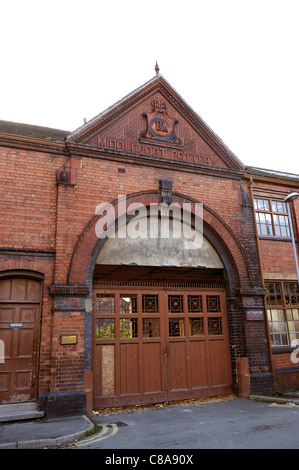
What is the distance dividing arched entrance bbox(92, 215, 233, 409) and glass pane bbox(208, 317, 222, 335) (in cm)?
3

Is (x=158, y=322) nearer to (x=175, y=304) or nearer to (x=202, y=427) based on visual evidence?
(x=175, y=304)

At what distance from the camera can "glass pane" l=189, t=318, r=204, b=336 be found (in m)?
9.38

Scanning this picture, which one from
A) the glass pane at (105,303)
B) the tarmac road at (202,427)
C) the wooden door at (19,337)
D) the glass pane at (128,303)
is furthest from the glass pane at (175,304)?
the wooden door at (19,337)

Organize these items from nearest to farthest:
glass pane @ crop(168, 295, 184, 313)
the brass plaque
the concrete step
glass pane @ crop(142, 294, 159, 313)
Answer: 1. the concrete step
2. the brass plaque
3. glass pane @ crop(142, 294, 159, 313)
4. glass pane @ crop(168, 295, 184, 313)

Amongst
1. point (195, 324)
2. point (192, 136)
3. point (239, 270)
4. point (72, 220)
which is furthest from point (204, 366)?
point (192, 136)

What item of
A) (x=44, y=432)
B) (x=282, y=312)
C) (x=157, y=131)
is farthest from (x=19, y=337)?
(x=282, y=312)

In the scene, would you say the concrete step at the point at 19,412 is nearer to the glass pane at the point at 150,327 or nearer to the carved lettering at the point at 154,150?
the glass pane at the point at 150,327

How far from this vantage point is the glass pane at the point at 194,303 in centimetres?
953

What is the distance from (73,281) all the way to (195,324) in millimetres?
3713

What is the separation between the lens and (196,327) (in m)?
9.47

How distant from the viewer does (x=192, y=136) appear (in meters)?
10.6

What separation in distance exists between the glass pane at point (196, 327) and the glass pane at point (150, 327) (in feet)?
3.26

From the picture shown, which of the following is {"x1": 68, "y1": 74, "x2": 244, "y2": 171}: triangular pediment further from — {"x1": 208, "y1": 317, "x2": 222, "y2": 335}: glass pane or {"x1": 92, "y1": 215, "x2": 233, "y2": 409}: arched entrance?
{"x1": 208, "y1": 317, "x2": 222, "y2": 335}: glass pane

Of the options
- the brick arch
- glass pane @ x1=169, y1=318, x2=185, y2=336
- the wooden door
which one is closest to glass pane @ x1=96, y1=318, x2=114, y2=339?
the wooden door
